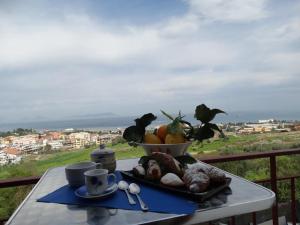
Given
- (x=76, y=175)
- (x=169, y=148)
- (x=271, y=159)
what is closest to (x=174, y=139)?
(x=169, y=148)

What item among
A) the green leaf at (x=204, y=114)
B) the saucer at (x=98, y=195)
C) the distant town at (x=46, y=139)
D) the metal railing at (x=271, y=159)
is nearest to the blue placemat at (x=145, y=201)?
the saucer at (x=98, y=195)

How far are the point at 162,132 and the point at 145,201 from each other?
0.61 metres

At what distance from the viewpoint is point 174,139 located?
149 centimetres

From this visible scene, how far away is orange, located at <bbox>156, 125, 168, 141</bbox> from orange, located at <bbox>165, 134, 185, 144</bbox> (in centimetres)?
3

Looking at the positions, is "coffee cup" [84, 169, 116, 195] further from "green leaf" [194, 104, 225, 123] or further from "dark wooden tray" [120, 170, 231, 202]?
"green leaf" [194, 104, 225, 123]

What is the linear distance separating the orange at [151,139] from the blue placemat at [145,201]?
0.39 meters

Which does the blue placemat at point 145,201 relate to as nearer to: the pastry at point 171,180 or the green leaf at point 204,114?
the pastry at point 171,180

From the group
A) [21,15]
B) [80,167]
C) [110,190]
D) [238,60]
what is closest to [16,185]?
[80,167]

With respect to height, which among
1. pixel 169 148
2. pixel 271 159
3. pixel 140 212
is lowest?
pixel 271 159

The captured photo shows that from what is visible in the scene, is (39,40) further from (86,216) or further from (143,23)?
(86,216)

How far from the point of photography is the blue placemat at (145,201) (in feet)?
2.94

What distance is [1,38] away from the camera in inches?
233

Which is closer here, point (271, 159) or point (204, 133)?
point (204, 133)

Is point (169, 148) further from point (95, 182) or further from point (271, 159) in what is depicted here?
point (271, 159)
